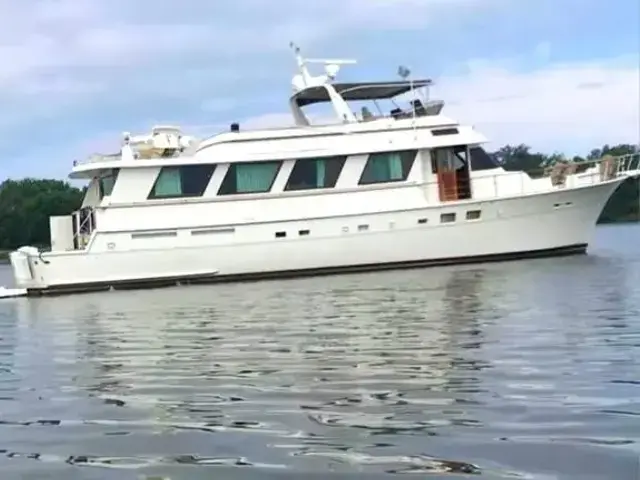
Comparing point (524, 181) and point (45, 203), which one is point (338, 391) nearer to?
point (524, 181)

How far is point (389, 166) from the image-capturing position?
22.5m

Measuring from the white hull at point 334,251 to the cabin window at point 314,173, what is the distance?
0.75m

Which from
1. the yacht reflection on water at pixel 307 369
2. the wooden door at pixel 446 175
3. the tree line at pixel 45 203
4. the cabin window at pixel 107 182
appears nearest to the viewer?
the yacht reflection on water at pixel 307 369

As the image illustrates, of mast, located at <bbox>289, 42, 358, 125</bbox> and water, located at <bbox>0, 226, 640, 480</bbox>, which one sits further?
mast, located at <bbox>289, 42, 358, 125</bbox>

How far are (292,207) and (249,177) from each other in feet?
3.64

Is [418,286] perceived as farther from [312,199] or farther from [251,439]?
[251,439]

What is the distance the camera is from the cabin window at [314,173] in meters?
22.2

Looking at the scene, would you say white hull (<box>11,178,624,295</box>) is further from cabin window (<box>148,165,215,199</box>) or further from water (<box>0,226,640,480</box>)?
water (<box>0,226,640,480</box>)

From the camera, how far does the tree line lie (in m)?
55.2

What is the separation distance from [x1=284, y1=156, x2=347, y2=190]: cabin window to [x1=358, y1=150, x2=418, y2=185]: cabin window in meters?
0.64

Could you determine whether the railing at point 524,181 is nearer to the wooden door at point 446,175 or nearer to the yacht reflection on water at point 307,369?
the wooden door at point 446,175

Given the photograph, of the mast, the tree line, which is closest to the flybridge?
the mast

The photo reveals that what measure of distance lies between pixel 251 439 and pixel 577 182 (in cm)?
1885

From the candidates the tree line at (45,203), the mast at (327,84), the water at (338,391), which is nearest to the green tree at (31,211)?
the tree line at (45,203)
